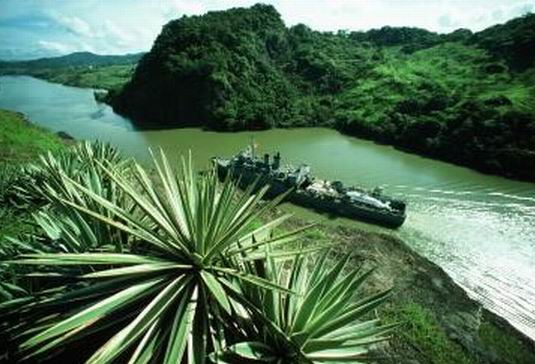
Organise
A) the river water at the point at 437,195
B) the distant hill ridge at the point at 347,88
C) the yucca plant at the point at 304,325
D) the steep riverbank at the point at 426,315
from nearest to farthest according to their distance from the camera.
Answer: the yucca plant at the point at 304,325, the steep riverbank at the point at 426,315, the river water at the point at 437,195, the distant hill ridge at the point at 347,88

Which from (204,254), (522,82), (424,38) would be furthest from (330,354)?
(424,38)

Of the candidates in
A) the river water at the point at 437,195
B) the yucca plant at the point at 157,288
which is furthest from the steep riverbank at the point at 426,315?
the yucca plant at the point at 157,288

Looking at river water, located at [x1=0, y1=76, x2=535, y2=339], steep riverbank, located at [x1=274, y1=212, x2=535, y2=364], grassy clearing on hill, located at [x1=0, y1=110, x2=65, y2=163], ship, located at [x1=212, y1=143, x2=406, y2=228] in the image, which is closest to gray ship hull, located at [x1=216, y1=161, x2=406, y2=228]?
ship, located at [x1=212, y1=143, x2=406, y2=228]

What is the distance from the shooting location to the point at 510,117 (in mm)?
33250

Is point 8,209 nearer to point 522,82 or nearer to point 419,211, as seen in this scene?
point 419,211

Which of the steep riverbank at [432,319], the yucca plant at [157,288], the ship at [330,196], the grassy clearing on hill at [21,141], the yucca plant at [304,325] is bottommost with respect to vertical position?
the steep riverbank at [432,319]

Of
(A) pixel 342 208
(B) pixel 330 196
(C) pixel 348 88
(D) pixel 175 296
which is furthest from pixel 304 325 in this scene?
(C) pixel 348 88

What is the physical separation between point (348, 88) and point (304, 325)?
2268 inches

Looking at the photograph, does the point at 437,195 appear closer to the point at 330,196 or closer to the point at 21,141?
the point at 330,196

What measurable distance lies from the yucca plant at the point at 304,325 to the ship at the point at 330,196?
47.6ft

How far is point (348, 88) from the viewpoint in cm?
5991

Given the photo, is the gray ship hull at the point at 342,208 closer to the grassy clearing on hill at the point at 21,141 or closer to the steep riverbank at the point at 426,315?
the steep riverbank at the point at 426,315

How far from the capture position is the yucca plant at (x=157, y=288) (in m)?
3.81

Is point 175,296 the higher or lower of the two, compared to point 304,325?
higher
